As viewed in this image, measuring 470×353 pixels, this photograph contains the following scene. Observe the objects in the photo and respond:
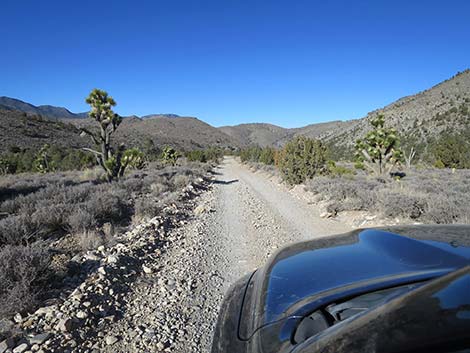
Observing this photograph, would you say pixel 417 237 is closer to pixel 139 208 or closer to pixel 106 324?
pixel 106 324

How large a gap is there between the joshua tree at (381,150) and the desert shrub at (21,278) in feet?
64.7

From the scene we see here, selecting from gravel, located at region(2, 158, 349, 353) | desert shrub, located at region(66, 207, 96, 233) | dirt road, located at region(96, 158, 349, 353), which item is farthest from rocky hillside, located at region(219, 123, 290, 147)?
desert shrub, located at region(66, 207, 96, 233)

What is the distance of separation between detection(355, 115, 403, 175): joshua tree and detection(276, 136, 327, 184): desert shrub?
5.70 m

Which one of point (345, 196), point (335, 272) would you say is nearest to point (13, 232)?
point (335, 272)

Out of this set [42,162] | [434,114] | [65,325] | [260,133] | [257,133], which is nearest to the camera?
[65,325]

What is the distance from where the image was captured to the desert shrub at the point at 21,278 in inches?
138

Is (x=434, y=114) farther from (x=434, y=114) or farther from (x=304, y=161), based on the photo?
(x=304, y=161)

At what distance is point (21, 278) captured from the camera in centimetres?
400

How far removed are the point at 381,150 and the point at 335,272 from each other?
20.1 meters

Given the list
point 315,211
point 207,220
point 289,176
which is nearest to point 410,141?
point 289,176

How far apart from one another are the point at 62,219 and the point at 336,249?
22.8 feet

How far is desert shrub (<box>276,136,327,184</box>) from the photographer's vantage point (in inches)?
612

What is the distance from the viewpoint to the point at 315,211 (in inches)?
369

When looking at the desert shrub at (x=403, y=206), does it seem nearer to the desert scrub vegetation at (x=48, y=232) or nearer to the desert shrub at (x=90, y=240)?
the desert scrub vegetation at (x=48, y=232)
